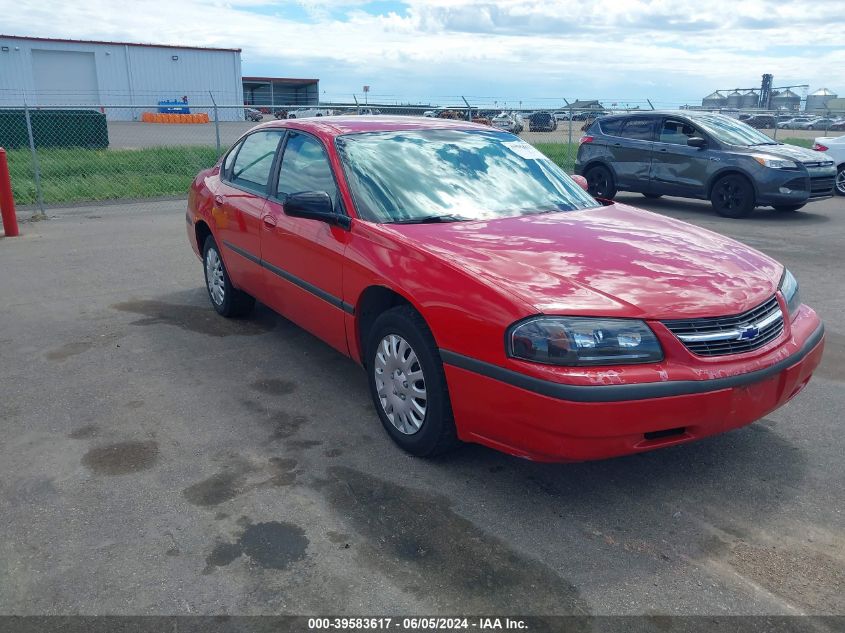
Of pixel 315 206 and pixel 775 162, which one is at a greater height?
pixel 315 206

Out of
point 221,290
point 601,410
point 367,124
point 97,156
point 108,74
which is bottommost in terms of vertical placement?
point 221,290

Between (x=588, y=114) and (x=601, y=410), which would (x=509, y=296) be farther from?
(x=588, y=114)

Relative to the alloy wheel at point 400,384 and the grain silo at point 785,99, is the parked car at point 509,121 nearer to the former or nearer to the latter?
the grain silo at point 785,99

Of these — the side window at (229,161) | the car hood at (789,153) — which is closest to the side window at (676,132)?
the car hood at (789,153)

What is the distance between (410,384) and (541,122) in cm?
2273

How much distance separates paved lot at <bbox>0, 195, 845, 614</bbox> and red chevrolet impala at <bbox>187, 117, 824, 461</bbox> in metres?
0.35

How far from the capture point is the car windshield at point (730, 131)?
39.5ft

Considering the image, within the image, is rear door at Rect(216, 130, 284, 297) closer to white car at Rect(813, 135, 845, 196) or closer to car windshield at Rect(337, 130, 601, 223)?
car windshield at Rect(337, 130, 601, 223)

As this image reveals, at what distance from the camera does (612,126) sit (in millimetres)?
13594

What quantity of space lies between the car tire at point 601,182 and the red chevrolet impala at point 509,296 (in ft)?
29.1

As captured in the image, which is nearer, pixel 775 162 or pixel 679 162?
pixel 775 162

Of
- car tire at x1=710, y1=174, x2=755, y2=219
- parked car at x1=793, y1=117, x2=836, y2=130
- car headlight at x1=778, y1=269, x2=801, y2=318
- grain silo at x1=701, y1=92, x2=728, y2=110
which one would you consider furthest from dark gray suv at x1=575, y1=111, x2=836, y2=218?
grain silo at x1=701, y1=92, x2=728, y2=110

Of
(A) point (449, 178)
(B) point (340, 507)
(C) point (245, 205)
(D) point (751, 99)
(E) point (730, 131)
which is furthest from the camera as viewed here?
(D) point (751, 99)

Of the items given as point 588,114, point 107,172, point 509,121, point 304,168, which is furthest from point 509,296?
point 509,121
